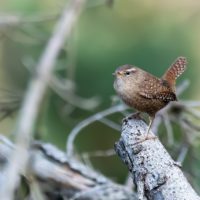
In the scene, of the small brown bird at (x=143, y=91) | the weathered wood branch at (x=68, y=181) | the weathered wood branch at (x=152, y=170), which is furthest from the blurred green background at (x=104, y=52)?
the weathered wood branch at (x=152, y=170)

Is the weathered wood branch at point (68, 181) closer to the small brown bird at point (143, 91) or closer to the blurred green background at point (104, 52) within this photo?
the small brown bird at point (143, 91)

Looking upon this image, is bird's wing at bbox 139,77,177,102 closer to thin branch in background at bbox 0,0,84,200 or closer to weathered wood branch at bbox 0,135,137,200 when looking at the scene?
weathered wood branch at bbox 0,135,137,200

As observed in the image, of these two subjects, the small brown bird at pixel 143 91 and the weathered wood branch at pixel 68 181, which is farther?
the weathered wood branch at pixel 68 181

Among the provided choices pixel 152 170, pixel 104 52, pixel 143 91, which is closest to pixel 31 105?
pixel 152 170

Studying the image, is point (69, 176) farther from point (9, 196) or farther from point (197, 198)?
point (9, 196)

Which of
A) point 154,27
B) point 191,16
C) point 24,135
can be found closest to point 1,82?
point 154,27
